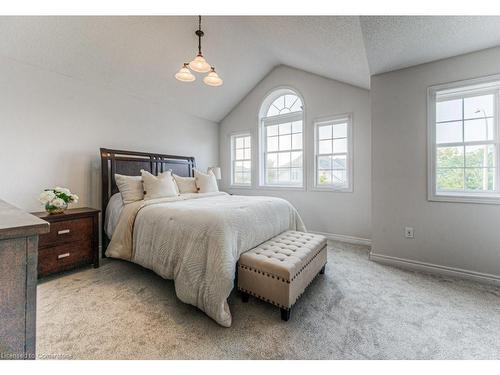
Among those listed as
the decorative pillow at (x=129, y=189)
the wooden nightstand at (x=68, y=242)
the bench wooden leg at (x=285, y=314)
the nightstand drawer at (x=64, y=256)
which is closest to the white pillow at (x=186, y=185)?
the decorative pillow at (x=129, y=189)

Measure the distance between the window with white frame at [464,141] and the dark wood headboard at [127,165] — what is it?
12.5 feet

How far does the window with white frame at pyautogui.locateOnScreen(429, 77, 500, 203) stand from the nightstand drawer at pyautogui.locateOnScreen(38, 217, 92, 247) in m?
3.99

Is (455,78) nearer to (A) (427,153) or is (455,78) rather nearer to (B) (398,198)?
(A) (427,153)

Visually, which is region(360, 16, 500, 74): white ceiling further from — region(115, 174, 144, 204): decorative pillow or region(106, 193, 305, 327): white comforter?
region(115, 174, 144, 204): decorative pillow

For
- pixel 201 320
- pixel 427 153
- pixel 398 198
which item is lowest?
pixel 201 320

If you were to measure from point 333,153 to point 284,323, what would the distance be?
116 inches

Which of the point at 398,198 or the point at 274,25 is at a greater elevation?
the point at 274,25

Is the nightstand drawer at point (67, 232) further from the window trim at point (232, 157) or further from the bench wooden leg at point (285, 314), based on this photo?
the window trim at point (232, 157)

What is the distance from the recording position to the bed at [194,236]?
1683 mm

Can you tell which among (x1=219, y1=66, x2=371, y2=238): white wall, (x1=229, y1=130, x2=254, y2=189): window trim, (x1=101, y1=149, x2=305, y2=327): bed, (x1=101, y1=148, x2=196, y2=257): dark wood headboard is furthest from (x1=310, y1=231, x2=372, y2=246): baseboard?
(x1=101, y1=148, x2=196, y2=257): dark wood headboard

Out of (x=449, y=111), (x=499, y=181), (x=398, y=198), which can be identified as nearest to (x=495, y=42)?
(x=449, y=111)

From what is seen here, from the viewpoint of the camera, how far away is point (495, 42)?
2.10 m

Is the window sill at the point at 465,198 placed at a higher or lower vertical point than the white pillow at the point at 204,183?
lower
